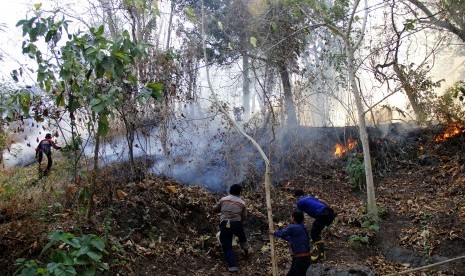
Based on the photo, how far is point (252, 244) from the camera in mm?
9672

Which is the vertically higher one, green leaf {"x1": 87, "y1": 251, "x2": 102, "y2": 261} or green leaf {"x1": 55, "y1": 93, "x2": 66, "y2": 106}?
green leaf {"x1": 55, "y1": 93, "x2": 66, "y2": 106}

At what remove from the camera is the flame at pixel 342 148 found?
589 inches

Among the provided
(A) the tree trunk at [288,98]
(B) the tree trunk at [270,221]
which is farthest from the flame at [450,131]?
(B) the tree trunk at [270,221]

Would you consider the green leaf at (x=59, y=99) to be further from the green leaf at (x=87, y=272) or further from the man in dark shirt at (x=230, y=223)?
the man in dark shirt at (x=230, y=223)

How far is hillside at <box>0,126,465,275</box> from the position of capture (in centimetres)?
724

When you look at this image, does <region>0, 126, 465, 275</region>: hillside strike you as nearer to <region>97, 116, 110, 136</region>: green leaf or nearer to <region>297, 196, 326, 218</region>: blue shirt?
<region>297, 196, 326, 218</region>: blue shirt

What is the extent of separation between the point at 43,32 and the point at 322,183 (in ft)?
34.0

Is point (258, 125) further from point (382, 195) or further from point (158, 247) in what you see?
point (158, 247)

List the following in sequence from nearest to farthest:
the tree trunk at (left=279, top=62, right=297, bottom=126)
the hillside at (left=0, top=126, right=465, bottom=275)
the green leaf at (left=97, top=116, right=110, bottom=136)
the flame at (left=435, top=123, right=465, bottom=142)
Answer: the green leaf at (left=97, top=116, right=110, bottom=136)
the hillside at (left=0, top=126, right=465, bottom=275)
the flame at (left=435, top=123, right=465, bottom=142)
the tree trunk at (left=279, top=62, right=297, bottom=126)

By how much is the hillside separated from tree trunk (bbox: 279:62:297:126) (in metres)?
4.13

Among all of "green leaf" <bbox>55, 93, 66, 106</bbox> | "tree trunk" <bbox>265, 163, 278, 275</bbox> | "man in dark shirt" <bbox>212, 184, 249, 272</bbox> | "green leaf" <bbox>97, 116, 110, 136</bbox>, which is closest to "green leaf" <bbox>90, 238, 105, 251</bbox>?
"green leaf" <bbox>97, 116, 110, 136</bbox>

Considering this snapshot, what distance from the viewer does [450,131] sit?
1401 centimetres

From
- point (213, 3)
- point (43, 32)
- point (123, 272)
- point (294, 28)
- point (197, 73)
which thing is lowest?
point (123, 272)

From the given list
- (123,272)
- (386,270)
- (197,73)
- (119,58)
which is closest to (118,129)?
(197,73)
